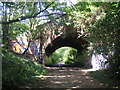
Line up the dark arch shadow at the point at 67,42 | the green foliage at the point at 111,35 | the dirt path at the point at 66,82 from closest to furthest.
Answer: the dirt path at the point at 66,82 < the green foliage at the point at 111,35 < the dark arch shadow at the point at 67,42

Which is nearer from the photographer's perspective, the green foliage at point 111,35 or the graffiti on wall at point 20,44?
the green foliage at point 111,35

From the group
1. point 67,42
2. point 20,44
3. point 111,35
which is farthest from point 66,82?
point 67,42

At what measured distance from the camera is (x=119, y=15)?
600 cm

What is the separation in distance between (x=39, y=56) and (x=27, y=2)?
797 cm

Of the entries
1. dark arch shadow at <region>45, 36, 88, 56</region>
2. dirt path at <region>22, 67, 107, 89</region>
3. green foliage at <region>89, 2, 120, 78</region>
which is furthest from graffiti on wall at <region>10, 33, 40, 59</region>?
green foliage at <region>89, 2, 120, 78</region>

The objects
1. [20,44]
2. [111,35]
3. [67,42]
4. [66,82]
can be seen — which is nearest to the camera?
[66,82]

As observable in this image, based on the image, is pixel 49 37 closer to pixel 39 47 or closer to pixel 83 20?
pixel 39 47

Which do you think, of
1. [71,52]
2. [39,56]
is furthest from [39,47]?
[71,52]

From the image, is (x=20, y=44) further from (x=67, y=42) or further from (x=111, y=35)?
(x=67, y=42)

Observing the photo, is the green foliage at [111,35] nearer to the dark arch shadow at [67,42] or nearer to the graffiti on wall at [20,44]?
the dark arch shadow at [67,42]

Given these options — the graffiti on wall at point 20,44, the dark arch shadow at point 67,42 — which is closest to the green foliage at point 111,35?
the dark arch shadow at point 67,42

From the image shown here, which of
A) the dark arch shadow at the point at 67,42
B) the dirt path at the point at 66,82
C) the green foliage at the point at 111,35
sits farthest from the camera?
the dark arch shadow at the point at 67,42

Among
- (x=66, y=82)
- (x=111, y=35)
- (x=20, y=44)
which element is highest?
(x=111, y=35)

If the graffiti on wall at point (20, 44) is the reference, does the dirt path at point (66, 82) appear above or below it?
below
